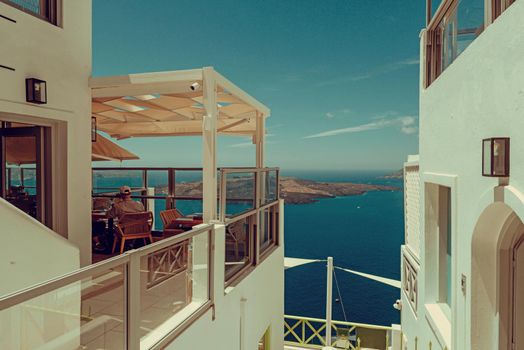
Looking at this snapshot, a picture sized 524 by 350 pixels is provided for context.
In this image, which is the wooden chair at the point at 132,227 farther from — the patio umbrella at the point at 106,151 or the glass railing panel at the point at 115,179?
the patio umbrella at the point at 106,151

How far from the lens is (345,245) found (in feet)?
158

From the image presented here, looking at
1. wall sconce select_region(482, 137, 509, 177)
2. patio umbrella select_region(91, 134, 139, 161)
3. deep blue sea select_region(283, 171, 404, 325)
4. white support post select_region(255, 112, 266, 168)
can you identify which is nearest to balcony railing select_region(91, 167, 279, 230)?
patio umbrella select_region(91, 134, 139, 161)

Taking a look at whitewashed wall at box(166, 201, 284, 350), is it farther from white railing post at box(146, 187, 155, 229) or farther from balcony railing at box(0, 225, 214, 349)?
white railing post at box(146, 187, 155, 229)

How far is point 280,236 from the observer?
7.22 meters

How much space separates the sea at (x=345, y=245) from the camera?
93.5 ft

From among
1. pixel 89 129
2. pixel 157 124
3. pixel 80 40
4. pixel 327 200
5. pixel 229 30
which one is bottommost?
pixel 327 200

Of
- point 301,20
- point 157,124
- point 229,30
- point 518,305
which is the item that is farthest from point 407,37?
point 518,305

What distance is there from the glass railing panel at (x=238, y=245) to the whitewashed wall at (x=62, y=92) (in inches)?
85.3

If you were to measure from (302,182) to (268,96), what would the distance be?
26952mm

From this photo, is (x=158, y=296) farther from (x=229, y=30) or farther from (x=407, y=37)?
(x=407, y=37)

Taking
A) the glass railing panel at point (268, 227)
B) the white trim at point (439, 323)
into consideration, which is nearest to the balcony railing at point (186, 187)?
the glass railing panel at point (268, 227)

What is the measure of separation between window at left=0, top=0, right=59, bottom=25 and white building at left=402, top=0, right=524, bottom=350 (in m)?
4.75

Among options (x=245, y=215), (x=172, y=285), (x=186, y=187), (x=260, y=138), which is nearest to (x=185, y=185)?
(x=186, y=187)

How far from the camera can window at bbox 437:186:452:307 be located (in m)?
4.18
